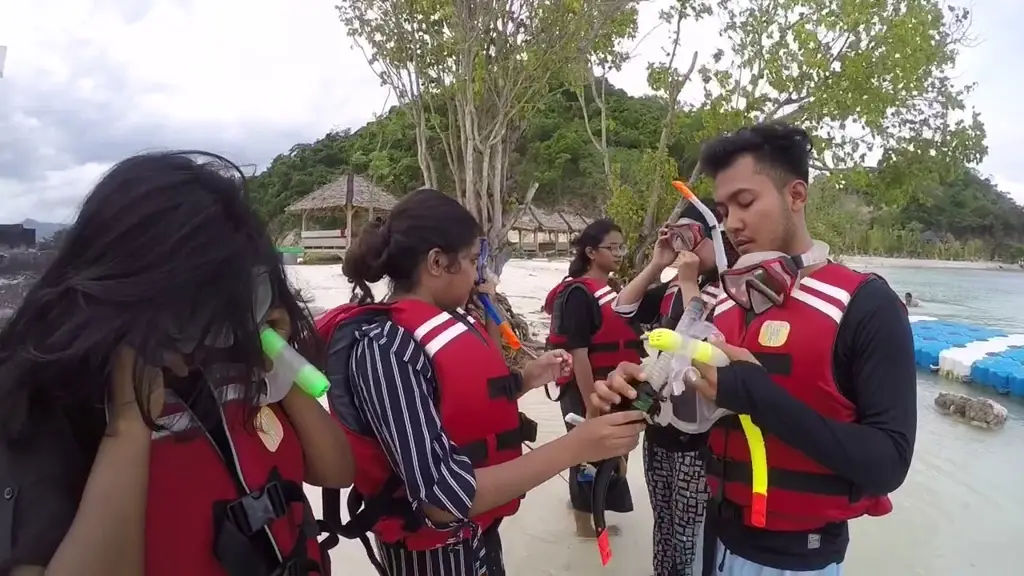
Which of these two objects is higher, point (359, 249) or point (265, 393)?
point (359, 249)

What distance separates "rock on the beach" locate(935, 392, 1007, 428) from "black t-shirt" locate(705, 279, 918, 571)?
8.55m

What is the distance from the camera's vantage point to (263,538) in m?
1.11

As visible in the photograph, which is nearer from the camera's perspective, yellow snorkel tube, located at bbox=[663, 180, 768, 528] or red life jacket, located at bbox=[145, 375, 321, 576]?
red life jacket, located at bbox=[145, 375, 321, 576]

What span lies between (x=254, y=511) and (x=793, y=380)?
1206 millimetres

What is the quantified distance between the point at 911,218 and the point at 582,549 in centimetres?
5716

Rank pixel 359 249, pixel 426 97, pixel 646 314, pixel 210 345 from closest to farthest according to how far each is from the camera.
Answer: pixel 210 345
pixel 359 249
pixel 646 314
pixel 426 97

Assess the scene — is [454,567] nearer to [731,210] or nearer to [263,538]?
[263,538]

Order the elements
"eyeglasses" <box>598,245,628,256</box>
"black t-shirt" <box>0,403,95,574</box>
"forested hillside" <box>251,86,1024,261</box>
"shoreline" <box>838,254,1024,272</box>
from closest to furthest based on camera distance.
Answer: "black t-shirt" <box>0,403,95,574</box> < "eyeglasses" <box>598,245,628,256</box> < "forested hillside" <box>251,86,1024,261</box> < "shoreline" <box>838,254,1024,272</box>

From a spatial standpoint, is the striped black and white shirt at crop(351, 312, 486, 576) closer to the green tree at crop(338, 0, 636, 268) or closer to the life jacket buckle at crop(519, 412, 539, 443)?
the life jacket buckle at crop(519, 412, 539, 443)

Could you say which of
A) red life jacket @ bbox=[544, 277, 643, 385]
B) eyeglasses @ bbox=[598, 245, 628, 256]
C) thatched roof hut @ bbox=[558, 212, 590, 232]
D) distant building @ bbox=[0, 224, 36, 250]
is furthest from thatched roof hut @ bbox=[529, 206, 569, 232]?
distant building @ bbox=[0, 224, 36, 250]

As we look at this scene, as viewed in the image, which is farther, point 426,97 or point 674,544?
point 426,97

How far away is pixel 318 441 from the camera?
1278 mm

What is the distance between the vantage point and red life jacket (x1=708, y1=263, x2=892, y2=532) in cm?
150

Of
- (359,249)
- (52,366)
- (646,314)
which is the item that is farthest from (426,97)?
(52,366)
